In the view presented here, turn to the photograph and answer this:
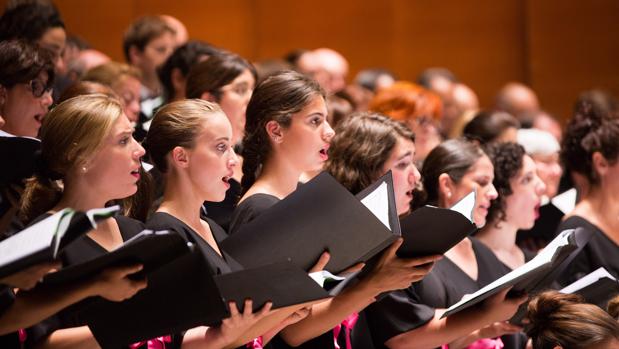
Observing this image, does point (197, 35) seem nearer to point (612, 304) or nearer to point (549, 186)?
point (549, 186)

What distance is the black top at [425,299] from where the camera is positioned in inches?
118

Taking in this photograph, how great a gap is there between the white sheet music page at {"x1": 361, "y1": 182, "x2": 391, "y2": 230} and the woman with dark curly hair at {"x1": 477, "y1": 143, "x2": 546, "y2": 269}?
3.74 feet

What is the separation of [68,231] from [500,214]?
82.1 inches

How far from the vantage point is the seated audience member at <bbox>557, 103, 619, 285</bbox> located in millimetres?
3709

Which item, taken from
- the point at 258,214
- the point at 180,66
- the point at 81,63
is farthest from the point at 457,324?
the point at 81,63

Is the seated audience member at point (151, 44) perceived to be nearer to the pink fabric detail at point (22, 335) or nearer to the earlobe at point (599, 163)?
the earlobe at point (599, 163)

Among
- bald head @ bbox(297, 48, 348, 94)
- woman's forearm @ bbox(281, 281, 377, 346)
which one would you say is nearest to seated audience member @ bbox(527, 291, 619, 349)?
woman's forearm @ bbox(281, 281, 377, 346)

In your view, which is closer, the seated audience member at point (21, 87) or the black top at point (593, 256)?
the seated audience member at point (21, 87)

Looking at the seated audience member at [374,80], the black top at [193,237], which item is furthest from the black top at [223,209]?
the seated audience member at [374,80]

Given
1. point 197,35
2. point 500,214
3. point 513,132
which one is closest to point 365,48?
point 197,35

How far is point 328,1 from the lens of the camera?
7.41 metres

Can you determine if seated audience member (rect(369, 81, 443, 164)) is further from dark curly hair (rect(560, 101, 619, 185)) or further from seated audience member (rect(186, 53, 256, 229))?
seated audience member (rect(186, 53, 256, 229))

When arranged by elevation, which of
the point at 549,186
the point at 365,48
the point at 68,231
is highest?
the point at 68,231

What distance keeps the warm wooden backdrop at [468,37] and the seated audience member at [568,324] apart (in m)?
4.56
